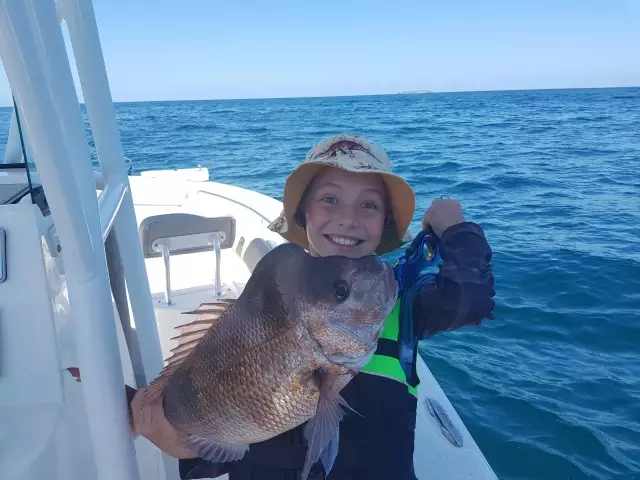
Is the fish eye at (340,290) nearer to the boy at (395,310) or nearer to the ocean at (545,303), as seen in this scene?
the boy at (395,310)

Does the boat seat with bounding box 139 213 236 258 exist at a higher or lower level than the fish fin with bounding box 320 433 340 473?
lower

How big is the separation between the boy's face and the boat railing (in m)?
0.65

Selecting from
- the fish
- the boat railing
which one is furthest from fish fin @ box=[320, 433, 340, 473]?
the boat railing

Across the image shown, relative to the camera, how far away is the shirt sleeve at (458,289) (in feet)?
5.69

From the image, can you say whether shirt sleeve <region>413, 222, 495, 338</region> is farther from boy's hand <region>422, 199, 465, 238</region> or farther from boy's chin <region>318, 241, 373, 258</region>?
boy's chin <region>318, 241, 373, 258</region>

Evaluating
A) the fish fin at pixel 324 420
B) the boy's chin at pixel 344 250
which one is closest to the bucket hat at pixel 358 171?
the boy's chin at pixel 344 250

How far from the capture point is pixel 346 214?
185cm

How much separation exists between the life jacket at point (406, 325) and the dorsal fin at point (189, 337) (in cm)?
56

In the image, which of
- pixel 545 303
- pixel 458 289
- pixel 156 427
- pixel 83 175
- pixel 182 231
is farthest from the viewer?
pixel 545 303

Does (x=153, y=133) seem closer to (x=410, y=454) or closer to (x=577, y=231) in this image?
(x=577, y=231)

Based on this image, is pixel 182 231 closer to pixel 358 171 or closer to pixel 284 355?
pixel 358 171

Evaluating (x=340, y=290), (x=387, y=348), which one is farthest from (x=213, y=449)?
(x=387, y=348)

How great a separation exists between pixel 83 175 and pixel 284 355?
623 mm

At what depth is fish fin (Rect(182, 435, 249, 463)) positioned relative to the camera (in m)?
1.38
